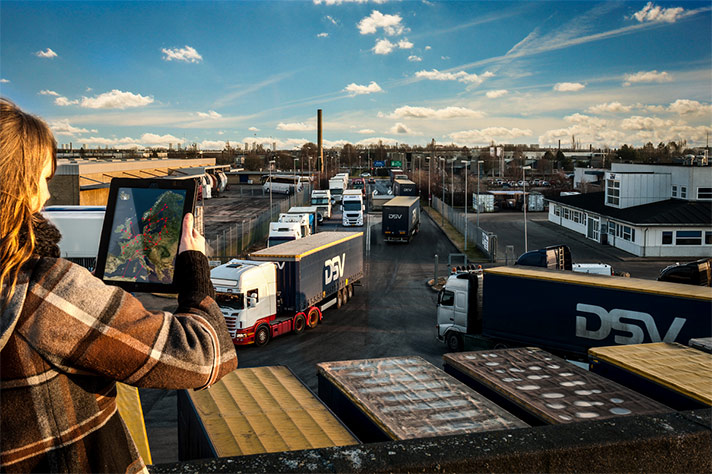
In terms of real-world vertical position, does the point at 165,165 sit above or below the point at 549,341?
above

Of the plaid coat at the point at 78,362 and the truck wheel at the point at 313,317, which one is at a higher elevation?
the plaid coat at the point at 78,362

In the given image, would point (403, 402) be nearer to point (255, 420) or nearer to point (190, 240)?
point (255, 420)

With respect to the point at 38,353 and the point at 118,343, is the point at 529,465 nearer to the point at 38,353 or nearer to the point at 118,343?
the point at 118,343

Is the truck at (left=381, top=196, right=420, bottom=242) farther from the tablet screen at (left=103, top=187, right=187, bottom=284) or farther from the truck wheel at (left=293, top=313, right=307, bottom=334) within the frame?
the tablet screen at (left=103, top=187, right=187, bottom=284)

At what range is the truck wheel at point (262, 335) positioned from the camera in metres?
20.2

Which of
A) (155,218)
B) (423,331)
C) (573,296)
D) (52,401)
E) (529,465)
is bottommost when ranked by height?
(423,331)

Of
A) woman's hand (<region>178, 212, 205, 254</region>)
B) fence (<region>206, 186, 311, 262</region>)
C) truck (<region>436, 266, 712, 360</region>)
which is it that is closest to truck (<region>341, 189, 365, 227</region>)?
fence (<region>206, 186, 311, 262</region>)

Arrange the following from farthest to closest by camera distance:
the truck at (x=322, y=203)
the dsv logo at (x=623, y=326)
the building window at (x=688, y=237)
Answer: the truck at (x=322, y=203) < the building window at (x=688, y=237) < the dsv logo at (x=623, y=326)

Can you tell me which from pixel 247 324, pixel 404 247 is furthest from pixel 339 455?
pixel 404 247

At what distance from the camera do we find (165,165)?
7431 cm

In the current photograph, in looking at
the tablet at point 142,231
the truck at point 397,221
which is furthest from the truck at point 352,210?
the tablet at point 142,231

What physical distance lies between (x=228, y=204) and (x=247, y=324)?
5619 cm

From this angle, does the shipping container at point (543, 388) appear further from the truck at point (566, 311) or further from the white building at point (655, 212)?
the white building at point (655, 212)

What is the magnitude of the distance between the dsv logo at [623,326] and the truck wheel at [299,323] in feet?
→ 33.2
